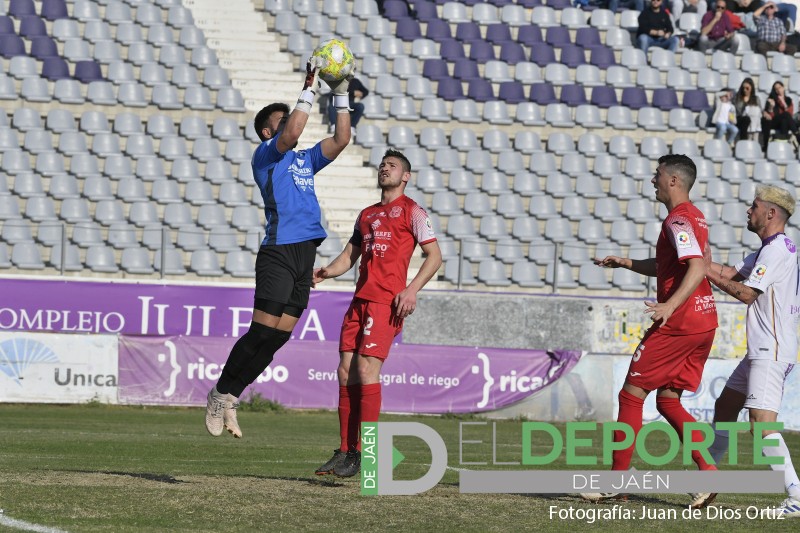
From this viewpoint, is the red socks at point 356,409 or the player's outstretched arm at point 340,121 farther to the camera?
the red socks at point 356,409

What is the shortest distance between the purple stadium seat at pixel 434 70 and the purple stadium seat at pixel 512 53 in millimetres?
1557

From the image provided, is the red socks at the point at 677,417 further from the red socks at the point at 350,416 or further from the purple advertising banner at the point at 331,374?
the purple advertising banner at the point at 331,374

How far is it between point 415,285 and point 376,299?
373 mm

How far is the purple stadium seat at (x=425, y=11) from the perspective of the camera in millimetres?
28484

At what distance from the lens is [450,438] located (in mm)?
15773

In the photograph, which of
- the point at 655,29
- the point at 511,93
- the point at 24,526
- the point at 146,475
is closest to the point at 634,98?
the point at 655,29

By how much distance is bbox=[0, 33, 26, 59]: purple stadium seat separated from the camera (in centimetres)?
2533

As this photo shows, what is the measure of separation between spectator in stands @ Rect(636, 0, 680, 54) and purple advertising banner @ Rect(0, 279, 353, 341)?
12.1 meters

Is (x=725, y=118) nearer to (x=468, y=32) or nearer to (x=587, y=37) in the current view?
(x=587, y=37)

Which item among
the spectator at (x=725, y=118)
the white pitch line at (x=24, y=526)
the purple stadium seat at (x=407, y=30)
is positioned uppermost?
the purple stadium seat at (x=407, y=30)

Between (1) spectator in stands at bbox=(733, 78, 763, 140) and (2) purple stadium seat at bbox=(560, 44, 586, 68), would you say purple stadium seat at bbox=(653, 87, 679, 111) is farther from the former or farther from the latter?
(2) purple stadium seat at bbox=(560, 44, 586, 68)

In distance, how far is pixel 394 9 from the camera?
28391 mm

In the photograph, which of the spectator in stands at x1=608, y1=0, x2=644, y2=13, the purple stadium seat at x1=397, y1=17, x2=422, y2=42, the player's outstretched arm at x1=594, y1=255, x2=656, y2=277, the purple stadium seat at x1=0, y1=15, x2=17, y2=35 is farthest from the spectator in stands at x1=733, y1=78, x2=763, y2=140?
the player's outstretched arm at x1=594, y1=255, x2=656, y2=277

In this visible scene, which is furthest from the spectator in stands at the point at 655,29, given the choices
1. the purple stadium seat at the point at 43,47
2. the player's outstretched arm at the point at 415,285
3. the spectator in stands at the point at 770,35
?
the player's outstretched arm at the point at 415,285
